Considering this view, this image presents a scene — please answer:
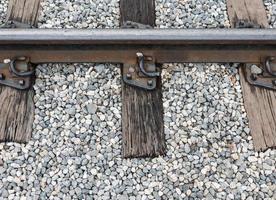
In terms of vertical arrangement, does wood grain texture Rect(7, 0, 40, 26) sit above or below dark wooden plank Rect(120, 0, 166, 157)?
above

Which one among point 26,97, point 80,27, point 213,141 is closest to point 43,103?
point 26,97

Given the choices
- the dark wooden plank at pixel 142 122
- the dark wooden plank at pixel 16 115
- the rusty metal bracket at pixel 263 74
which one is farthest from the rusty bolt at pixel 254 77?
the dark wooden plank at pixel 16 115

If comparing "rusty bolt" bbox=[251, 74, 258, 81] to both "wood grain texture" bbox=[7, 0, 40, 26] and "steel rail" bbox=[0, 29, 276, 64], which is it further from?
"wood grain texture" bbox=[7, 0, 40, 26]

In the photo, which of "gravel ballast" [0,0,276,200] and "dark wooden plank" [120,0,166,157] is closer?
"gravel ballast" [0,0,276,200]

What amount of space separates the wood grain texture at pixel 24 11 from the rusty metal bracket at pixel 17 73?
32 cm

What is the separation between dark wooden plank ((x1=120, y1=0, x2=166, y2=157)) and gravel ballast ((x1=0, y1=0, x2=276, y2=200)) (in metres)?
0.04

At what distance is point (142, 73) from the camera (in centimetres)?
302

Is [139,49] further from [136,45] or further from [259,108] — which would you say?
[259,108]

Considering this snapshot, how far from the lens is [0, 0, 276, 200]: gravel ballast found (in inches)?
103

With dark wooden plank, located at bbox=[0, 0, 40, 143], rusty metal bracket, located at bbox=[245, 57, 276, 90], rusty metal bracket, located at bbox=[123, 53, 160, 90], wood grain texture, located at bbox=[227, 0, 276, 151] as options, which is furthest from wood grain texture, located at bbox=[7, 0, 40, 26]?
rusty metal bracket, located at bbox=[245, 57, 276, 90]

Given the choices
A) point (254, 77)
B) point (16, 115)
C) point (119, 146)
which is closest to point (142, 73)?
point (119, 146)

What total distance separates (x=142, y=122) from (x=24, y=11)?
1.13 meters

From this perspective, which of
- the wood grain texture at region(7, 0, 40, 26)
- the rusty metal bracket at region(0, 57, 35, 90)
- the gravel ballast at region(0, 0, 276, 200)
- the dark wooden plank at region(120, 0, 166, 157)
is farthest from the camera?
the wood grain texture at region(7, 0, 40, 26)

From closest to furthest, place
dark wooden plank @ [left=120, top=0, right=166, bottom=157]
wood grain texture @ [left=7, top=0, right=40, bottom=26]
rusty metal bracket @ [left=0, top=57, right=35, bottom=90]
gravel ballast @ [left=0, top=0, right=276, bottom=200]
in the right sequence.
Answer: gravel ballast @ [left=0, top=0, right=276, bottom=200], dark wooden plank @ [left=120, top=0, right=166, bottom=157], rusty metal bracket @ [left=0, top=57, right=35, bottom=90], wood grain texture @ [left=7, top=0, right=40, bottom=26]
